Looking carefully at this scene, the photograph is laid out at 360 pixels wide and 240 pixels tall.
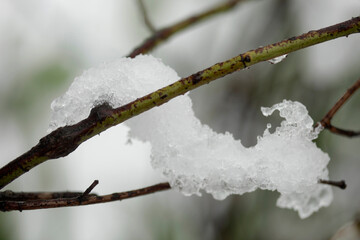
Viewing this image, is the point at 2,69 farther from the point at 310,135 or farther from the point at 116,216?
the point at 310,135

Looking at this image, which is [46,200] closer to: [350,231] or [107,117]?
[107,117]

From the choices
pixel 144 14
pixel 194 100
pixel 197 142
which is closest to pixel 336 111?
pixel 197 142

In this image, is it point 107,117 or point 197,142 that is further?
point 197,142

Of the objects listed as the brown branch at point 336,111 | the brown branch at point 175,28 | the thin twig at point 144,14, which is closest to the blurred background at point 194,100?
the brown branch at point 175,28

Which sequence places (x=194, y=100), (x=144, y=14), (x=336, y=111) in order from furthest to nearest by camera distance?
(x=194, y=100)
(x=144, y=14)
(x=336, y=111)

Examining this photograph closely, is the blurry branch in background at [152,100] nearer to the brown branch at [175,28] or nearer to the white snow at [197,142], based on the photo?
the white snow at [197,142]

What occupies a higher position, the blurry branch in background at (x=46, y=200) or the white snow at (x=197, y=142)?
the white snow at (x=197, y=142)
